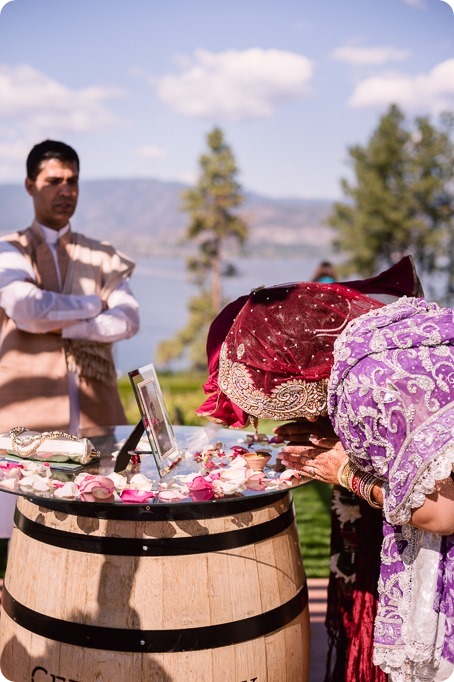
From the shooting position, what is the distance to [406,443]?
1604 mm

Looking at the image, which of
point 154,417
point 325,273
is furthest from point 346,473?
point 325,273

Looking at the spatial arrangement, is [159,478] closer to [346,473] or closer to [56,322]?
[346,473]

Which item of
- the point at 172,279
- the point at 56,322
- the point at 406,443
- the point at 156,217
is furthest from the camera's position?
the point at 156,217

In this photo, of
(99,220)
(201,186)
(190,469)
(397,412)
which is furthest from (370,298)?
(99,220)

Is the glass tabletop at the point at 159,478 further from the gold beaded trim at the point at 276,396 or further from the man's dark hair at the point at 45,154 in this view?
the man's dark hair at the point at 45,154

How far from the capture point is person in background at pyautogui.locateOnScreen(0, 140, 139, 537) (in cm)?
317

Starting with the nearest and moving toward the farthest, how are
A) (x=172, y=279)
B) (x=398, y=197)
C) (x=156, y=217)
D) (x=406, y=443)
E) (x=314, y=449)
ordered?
(x=406, y=443) → (x=314, y=449) → (x=398, y=197) → (x=172, y=279) → (x=156, y=217)

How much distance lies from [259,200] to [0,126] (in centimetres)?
3579

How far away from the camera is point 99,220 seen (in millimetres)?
92625

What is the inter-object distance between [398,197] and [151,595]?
29.1m

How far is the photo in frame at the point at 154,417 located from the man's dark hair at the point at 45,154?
4.17 feet

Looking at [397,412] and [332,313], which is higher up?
[332,313]

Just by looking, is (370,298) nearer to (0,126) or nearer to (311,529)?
(311,529)

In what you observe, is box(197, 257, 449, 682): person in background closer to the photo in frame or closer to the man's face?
the photo in frame
